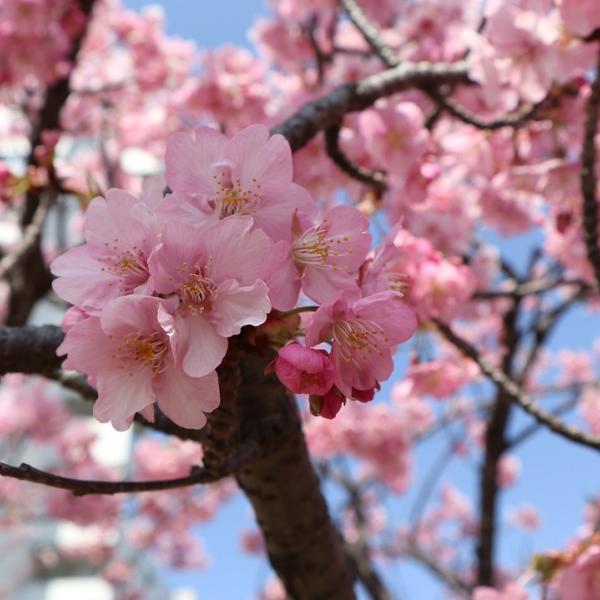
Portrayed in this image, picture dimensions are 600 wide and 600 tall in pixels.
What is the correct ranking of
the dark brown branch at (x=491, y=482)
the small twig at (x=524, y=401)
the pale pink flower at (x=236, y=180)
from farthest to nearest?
1. the dark brown branch at (x=491, y=482)
2. the small twig at (x=524, y=401)
3. the pale pink flower at (x=236, y=180)

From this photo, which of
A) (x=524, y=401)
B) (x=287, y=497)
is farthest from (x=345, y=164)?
(x=287, y=497)

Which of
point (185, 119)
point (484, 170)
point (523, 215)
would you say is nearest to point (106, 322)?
point (484, 170)

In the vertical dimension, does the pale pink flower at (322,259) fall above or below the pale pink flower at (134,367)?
above

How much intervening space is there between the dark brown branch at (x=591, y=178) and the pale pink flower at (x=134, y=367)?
1211 millimetres

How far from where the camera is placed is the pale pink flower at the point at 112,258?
76cm

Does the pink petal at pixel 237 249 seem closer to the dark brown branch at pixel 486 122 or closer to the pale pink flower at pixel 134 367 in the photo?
the pale pink flower at pixel 134 367

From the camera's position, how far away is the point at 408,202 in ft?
5.98

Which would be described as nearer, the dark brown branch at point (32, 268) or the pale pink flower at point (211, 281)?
the pale pink flower at point (211, 281)

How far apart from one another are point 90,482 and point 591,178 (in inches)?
52.5

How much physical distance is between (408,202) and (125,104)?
5.41 meters

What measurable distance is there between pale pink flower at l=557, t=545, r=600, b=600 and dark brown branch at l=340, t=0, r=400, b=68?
5.03 feet

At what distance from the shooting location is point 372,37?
2.25 meters

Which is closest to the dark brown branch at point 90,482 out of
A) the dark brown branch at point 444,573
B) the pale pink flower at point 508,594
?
the pale pink flower at point 508,594

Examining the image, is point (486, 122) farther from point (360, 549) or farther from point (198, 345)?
point (360, 549)
